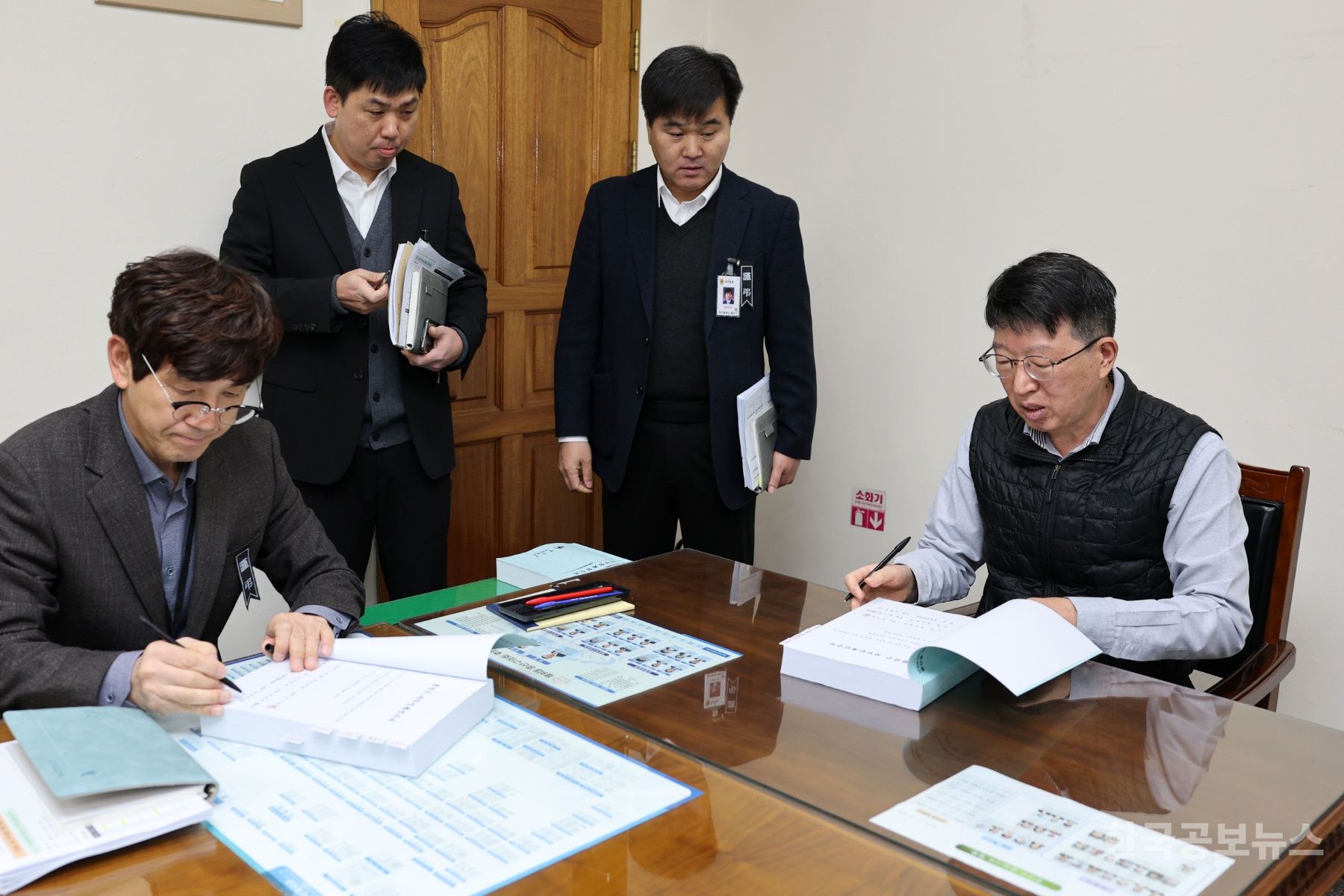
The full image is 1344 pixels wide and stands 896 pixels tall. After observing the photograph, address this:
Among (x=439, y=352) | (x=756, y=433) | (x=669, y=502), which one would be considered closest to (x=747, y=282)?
(x=756, y=433)

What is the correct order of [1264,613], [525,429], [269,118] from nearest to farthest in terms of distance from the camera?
1. [1264,613]
2. [269,118]
3. [525,429]

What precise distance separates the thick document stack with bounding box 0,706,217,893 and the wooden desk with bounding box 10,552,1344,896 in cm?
2

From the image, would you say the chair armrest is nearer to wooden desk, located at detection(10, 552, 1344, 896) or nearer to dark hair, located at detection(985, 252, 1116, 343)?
wooden desk, located at detection(10, 552, 1344, 896)

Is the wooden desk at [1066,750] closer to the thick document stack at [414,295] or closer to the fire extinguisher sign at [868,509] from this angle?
the thick document stack at [414,295]

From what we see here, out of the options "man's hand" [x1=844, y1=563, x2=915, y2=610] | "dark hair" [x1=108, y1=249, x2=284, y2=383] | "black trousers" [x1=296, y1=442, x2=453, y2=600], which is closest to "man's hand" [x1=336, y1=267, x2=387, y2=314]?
"black trousers" [x1=296, y1=442, x2=453, y2=600]

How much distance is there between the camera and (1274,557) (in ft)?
6.86

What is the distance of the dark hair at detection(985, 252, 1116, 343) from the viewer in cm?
186

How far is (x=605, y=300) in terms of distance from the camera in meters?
3.03

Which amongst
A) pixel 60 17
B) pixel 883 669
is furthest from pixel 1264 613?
pixel 60 17

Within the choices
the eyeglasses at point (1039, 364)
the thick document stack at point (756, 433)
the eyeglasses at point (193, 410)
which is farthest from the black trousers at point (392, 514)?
the eyeglasses at point (1039, 364)

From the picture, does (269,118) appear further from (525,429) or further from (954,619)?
(954,619)

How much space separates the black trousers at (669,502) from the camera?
118 inches

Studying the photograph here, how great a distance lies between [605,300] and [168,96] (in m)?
1.22

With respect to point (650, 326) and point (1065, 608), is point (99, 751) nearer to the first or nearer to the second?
point (1065, 608)
